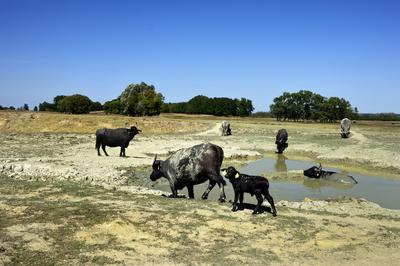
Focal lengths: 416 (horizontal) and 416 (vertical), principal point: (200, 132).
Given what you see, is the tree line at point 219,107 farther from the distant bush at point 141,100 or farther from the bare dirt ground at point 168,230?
the bare dirt ground at point 168,230

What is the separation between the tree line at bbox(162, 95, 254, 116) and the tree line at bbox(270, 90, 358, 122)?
2493cm

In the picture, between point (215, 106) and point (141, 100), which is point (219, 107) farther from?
point (141, 100)

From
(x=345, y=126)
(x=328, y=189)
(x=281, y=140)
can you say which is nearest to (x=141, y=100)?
(x=345, y=126)

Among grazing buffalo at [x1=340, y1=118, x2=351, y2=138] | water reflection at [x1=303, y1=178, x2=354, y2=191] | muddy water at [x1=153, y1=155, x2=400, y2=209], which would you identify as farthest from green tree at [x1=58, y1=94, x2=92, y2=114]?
water reflection at [x1=303, y1=178, x2=354, y2=191]

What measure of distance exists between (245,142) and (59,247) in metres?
31.4

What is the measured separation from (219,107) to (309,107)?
32.3 m

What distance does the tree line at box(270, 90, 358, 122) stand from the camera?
3495 inches

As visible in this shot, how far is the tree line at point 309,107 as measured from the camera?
88.8 m

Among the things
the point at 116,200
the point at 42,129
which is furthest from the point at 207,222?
the point at 42,129

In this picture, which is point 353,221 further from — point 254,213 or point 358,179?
point 358,179

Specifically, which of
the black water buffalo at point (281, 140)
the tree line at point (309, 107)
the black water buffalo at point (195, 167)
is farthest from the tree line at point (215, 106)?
the black water buffalo at point (195, 167)

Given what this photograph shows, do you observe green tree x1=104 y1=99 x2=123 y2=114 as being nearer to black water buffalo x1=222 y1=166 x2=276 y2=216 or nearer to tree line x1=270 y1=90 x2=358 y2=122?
tree line x1=270 y1=90 x2=358 y2=122

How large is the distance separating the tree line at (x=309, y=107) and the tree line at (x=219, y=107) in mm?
24925

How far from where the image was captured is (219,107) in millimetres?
118688
